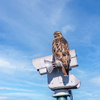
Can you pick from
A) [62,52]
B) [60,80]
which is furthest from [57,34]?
[60,80]

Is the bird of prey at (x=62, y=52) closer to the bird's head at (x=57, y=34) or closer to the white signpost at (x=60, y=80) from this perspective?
the white signpost at (x=60, y=80)

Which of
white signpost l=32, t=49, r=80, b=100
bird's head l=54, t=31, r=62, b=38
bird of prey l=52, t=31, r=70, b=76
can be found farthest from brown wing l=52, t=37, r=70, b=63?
bird's head l=54, t=31, r=62, b=38

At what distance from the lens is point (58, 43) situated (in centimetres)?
885

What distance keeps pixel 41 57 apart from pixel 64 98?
3.06m

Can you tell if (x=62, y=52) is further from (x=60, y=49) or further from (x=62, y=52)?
(x=60, y=49)

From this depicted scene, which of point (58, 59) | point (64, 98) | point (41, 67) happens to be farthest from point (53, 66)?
point (64, 98)

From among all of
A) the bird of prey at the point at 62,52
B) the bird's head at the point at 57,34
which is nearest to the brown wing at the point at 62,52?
the bird of prey at the point at 62,52

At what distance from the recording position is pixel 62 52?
855 centimetres

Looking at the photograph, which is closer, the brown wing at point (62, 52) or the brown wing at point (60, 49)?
the brown wing at point (62, 52)

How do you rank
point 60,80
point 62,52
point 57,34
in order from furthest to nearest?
point 57,34
point 60,80
point 62,52

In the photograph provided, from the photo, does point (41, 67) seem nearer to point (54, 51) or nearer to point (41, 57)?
point (41, 57)

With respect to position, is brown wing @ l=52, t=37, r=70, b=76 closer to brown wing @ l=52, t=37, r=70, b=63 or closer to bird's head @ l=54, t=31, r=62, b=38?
brown wing @ l=52, t=37, r=70, b=63

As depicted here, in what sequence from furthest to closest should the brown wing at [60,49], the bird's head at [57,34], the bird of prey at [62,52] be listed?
1. the bird's head at [57,34]
2. the brown wing at [60,49]
3. the bird of prey at [62,52]

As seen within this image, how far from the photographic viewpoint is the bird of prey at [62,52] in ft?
27.1
